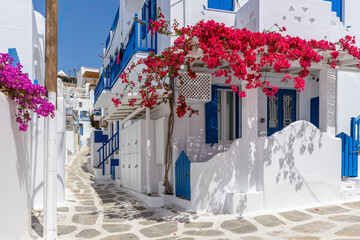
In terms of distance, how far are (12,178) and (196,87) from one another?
489cm

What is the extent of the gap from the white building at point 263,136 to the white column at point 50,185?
10.3ft

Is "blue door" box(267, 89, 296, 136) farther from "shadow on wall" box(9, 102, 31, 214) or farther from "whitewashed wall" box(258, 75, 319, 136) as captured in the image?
"shadow on wall" box(9, 102, 31, 214)

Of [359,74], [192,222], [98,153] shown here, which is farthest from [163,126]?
[98,153]

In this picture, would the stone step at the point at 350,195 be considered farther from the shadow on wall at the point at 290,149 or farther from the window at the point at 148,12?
the window at the point at 148,12

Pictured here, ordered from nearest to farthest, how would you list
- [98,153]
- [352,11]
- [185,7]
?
1. [185,7]
2. [352,11]
3. [98,153]

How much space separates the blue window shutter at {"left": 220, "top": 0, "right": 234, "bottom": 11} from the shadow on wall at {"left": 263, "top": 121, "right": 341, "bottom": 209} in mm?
3881

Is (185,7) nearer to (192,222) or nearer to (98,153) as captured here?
(192,222)

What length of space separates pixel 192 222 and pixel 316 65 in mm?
5074

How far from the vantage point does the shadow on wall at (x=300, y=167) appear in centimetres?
665

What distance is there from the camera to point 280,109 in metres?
9.09

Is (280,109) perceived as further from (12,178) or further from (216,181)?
(12,178)

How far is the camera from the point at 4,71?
12.4ft

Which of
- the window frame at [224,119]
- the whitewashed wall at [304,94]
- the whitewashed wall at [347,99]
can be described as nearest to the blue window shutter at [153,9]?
the window frame at [224,119]

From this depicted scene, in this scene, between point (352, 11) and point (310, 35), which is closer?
point (310, 35)
